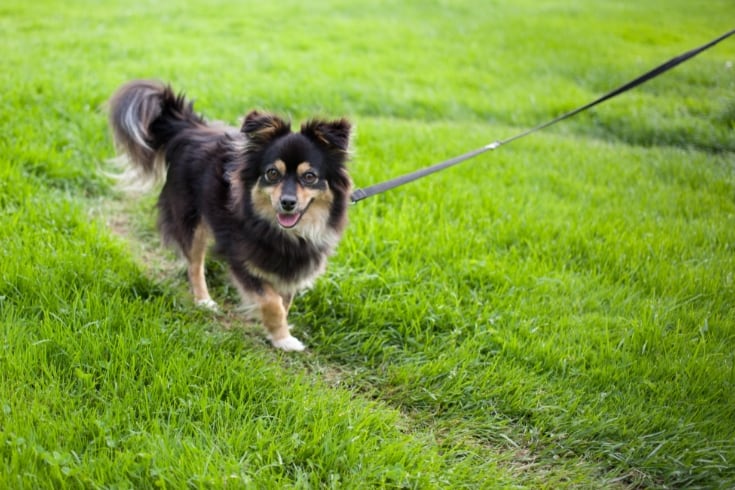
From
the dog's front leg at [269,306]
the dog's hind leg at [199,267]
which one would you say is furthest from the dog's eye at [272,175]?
the dog's hind leg at [199,267]

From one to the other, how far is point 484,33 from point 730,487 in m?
11.5

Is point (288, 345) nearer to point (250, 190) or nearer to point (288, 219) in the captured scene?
point (288, 219)

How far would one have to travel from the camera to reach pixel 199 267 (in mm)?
3926

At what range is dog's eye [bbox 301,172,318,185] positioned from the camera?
3.29 meters

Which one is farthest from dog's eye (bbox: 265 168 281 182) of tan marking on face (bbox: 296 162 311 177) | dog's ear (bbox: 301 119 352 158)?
dog's ear (bbox: 301 119 352 158)

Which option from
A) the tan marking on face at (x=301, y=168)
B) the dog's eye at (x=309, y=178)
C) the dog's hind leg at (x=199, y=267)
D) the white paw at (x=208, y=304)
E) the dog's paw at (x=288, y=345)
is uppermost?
the tan marking on face at (x=301, y=168)

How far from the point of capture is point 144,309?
3318 mm

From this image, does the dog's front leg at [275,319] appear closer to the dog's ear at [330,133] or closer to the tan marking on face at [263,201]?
the tan marking on face at [263,201]

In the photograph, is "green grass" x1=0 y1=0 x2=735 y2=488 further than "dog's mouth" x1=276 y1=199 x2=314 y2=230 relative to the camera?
No

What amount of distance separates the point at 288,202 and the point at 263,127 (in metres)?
0.49

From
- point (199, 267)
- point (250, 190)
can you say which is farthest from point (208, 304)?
point (250, 190)

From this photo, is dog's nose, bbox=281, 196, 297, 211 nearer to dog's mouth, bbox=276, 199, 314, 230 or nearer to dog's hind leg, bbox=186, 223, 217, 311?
dog's mouth, bbox=276, 199, 314, 230

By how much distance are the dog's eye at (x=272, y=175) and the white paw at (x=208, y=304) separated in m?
1.01

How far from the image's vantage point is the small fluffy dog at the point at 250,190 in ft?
10.8
